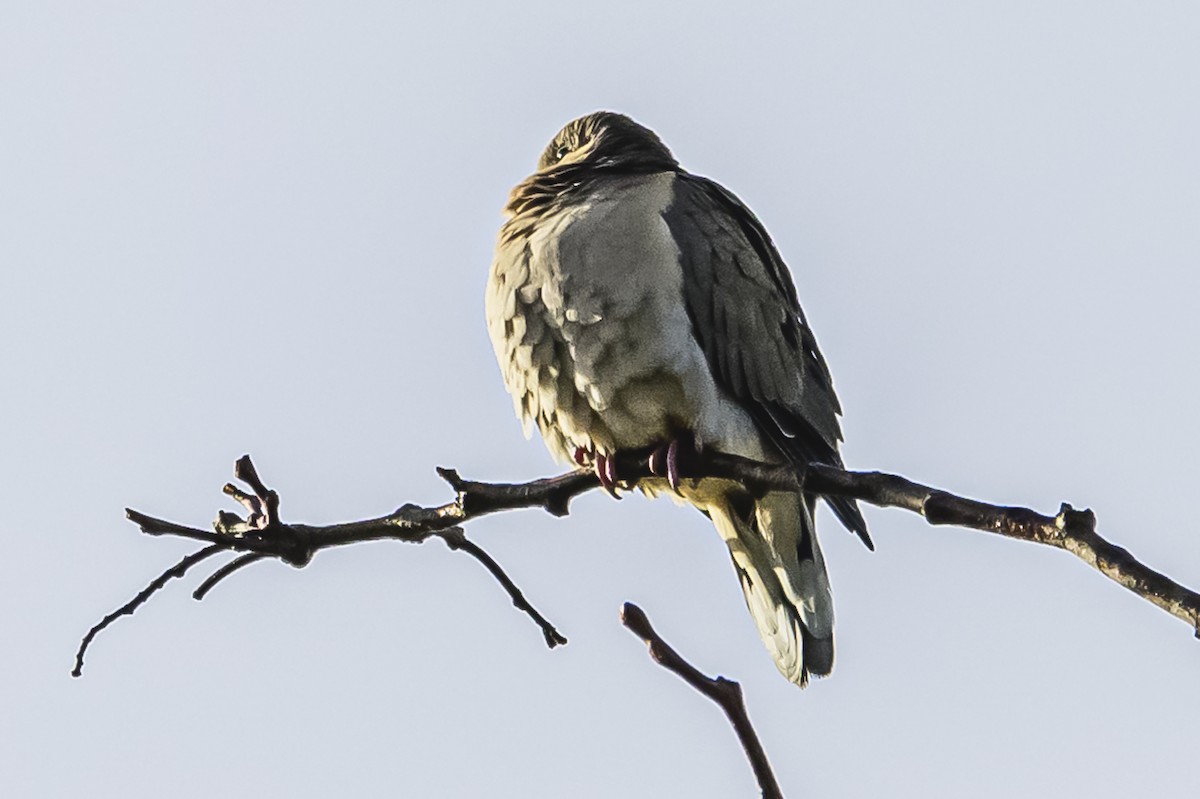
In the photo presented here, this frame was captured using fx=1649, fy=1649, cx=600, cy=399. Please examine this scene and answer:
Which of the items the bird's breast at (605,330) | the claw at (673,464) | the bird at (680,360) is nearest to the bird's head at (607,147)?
the bird at (680,360)

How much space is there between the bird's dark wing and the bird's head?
347 millimetres

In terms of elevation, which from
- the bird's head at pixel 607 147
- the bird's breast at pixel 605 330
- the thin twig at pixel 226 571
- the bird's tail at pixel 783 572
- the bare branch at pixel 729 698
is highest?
the bird's head at pixel 607 147

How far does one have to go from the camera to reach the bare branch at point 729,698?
2125 mm

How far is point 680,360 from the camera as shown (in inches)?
201

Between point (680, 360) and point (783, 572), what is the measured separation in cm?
85

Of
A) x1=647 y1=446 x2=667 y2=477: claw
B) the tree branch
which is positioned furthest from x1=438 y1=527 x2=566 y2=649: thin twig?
x1=647 y1=446 x2=667 y2=477: claw

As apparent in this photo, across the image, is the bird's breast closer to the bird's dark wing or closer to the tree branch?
the bird's dark wing

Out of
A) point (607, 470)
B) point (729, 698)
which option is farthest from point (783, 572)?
point (729, 698)

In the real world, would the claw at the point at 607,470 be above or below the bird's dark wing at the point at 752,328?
below

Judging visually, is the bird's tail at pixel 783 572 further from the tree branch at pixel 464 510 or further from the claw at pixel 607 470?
the tree branch at pixel 464 510

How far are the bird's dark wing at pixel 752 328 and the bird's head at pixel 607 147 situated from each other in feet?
1.14

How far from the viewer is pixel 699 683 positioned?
2.18 metres

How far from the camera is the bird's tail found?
17.4ft

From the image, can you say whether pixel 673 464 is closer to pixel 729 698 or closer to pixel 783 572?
pixel 783 572
